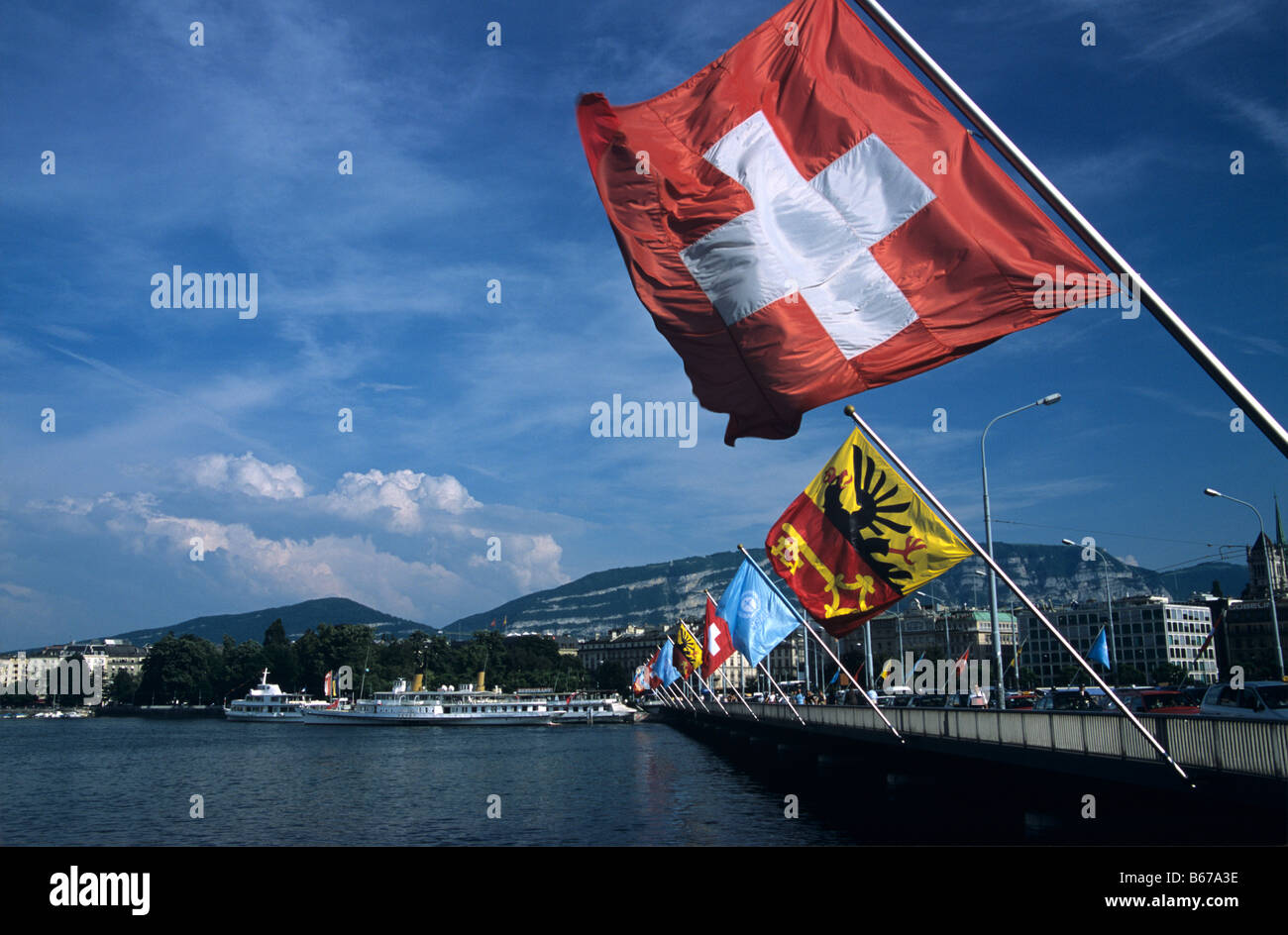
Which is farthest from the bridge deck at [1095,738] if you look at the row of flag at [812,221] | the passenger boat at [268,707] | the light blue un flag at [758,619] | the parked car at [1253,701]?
the passenger boat at [268,707]

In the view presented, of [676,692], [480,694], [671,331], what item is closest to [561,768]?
[671,331]

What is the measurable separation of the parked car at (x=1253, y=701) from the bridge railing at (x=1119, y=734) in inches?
143

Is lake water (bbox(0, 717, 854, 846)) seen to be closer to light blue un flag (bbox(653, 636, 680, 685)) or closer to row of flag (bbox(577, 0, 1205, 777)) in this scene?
light blue un flag (bbox(653, 636, 680, 685))

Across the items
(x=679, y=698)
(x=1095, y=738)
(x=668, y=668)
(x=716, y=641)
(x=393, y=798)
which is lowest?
(x=679, y=698)

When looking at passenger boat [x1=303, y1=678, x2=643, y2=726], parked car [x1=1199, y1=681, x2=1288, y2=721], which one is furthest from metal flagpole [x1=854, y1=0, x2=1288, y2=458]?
passenger boat [x1=303, y1=678, x2=643, y2=726]

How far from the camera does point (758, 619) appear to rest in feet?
135

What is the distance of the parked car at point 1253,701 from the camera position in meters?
23.0

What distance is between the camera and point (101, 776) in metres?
57.1

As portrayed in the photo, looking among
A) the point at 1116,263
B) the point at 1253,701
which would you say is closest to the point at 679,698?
the point at 1253,701

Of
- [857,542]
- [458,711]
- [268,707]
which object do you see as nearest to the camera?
[857,542]

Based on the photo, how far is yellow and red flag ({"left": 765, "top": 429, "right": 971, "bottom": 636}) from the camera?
2267cm

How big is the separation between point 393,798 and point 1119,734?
31707 millimetres

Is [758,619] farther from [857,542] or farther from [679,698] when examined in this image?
[679,698]
